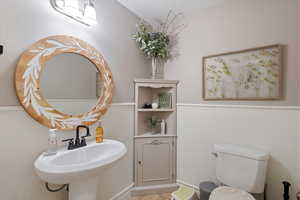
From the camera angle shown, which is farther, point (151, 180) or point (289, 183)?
point (151, 180)

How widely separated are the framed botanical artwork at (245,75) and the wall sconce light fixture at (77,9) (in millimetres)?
1441

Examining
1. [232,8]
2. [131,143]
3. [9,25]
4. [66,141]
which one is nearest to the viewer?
[9,25]

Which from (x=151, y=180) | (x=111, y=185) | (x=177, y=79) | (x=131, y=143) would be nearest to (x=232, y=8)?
(x=177, y=79)

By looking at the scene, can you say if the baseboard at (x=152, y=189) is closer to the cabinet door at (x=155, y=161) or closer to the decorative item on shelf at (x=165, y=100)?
the cabinet door at (x=155, y=161)

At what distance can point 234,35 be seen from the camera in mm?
1726

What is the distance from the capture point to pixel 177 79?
216 centimetres

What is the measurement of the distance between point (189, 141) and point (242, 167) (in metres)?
0.71

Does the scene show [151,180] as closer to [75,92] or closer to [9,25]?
[75,92]

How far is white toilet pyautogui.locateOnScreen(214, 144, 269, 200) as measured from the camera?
1.35 m

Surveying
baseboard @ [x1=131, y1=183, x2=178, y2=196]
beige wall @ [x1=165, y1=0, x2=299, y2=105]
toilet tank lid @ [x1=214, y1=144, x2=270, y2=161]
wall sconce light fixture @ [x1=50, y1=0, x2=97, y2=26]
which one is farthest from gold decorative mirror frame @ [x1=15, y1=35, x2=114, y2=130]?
toilet tank lid @ [x1=214, y1=144, x2=270, y2=161]

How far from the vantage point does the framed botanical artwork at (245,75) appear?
4.90ft

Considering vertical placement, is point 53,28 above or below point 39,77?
above

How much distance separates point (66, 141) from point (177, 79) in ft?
5.25

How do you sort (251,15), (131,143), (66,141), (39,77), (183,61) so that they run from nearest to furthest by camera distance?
(39,77), (66,141), (251,15), (131,143), (183,61)
